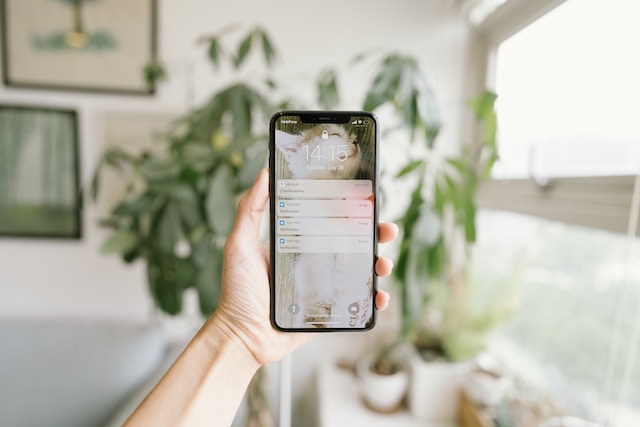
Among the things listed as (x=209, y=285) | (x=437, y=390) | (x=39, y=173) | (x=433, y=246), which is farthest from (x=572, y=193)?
(x=39, y=173)

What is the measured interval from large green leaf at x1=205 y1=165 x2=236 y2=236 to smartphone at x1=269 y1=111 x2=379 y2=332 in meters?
0.25

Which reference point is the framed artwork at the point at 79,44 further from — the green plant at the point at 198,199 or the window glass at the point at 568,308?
the window glass at the point at 568,308

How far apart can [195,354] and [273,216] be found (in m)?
0.22

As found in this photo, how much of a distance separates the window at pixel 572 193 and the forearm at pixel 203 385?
628 mm

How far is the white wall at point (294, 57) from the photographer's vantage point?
1228 millimetres

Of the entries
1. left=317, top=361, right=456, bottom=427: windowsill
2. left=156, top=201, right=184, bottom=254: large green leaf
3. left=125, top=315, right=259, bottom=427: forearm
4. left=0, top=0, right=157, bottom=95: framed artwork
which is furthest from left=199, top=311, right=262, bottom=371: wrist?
left=0, top=0, right=157, bottom=95: framed artwork

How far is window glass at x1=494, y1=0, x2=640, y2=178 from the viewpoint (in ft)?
2.26

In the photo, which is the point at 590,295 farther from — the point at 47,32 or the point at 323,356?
the point at 47,32

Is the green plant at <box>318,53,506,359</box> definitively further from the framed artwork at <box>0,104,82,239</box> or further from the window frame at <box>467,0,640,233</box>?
the framed artwork at <box>0,104,82,239</box>

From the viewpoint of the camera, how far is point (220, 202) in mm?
730

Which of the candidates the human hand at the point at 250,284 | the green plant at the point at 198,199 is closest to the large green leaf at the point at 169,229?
the green plant at the point at 198,199

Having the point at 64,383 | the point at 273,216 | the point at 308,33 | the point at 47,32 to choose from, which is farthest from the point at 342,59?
the point at 64,383

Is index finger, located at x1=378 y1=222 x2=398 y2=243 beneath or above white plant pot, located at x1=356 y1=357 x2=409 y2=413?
above

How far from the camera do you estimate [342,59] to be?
49.1 inches
